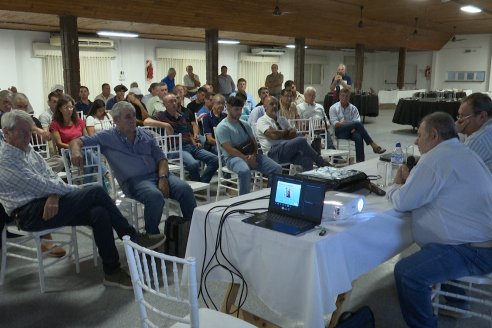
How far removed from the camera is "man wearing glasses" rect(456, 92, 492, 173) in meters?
2.77

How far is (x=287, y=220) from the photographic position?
2.03m

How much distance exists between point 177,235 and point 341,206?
1528 mm

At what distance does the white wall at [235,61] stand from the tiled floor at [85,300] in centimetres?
749

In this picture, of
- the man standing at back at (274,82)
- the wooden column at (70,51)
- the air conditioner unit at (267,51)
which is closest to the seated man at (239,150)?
the wooden column at (70,51)

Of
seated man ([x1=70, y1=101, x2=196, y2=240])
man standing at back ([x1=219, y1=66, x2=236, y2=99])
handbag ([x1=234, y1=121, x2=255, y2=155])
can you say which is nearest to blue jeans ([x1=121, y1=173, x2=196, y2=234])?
seated man ([x1=70, y1=101, x2=196, y2=240])

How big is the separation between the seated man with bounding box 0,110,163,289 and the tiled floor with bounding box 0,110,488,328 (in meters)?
0.18

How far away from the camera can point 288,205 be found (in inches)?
81.7

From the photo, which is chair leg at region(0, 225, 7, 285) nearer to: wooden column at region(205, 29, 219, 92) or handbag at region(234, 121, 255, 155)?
handbag at region(234, 121, 255, 155)

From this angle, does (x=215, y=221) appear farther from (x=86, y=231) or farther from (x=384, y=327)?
(x=86, y=231)

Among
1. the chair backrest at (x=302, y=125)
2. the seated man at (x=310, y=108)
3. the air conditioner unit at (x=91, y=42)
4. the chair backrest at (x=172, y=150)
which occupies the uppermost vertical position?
the air conditioner unit at (x=91, y=42)

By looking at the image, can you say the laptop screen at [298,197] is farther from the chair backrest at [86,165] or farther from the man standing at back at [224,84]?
the man standing at back at [224,84]

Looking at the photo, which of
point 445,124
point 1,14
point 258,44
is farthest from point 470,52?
point 445,124

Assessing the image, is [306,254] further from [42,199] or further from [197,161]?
[197,161]

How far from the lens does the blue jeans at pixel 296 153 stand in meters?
4.71
